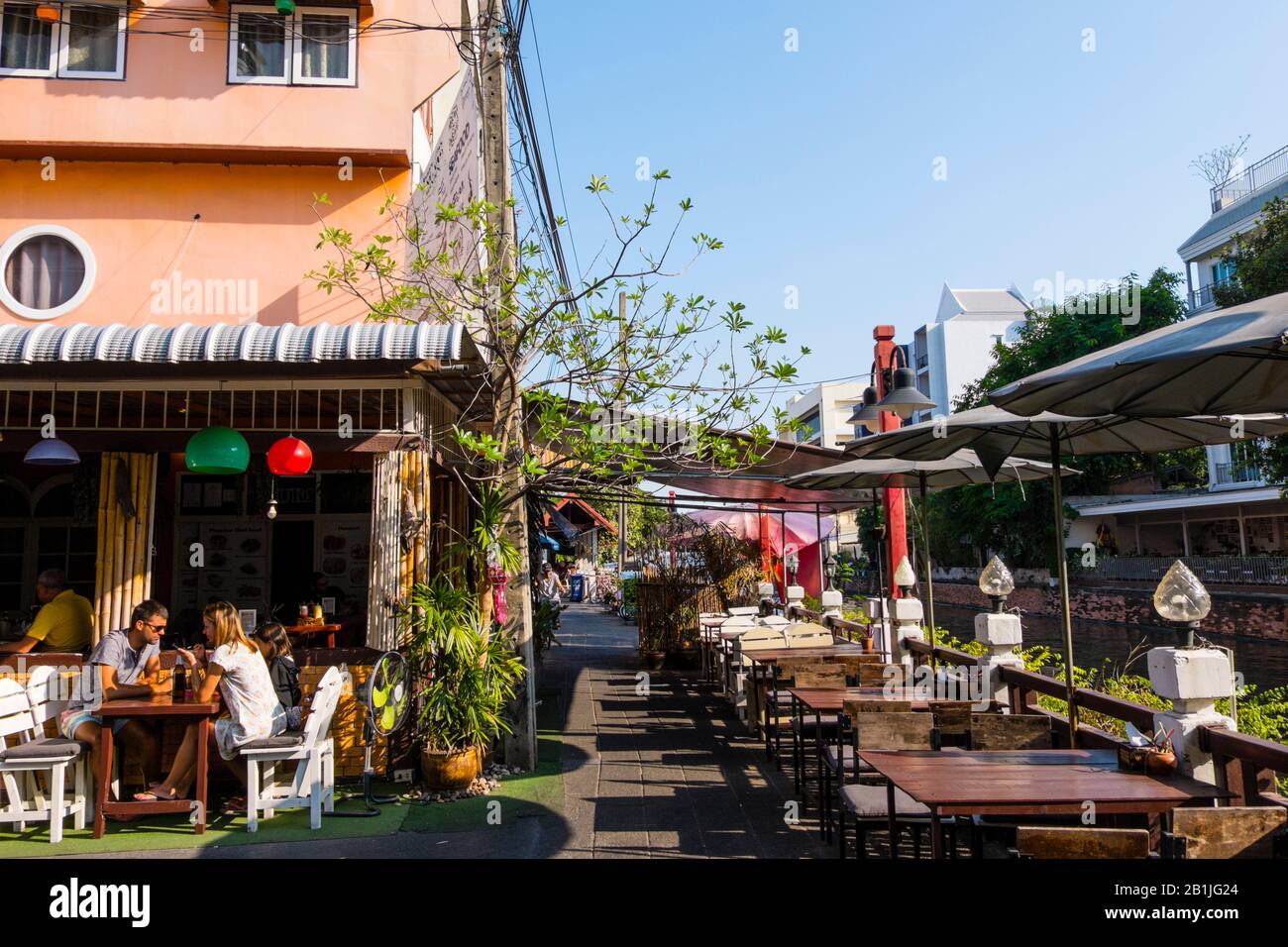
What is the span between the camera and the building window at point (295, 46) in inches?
360

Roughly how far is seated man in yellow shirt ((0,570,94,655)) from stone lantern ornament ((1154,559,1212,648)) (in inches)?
307

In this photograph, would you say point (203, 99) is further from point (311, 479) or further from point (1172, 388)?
point (1172, 388)

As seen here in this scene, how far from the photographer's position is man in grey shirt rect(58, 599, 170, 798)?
6070 millimetres

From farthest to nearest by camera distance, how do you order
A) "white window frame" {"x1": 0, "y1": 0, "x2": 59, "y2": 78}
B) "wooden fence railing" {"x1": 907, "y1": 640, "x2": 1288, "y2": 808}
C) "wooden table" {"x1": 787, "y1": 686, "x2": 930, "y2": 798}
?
"white window frame" {"x1": 0, "y1": 0, "x2": 59, "y2": 78} → "wooden table" {"x1": 787, "y1": 686, "x2": 930, "y2": 798} → "wooden fence railing" {"x1": 907, "y1": 640, "x2": 1288, "y2": 808}

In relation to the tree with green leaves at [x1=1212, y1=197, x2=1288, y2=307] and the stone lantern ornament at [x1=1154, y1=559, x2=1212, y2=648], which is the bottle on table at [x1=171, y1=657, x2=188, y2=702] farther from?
the tree with green leaves at [x1=1212, y1=197, x2=1288, y2=307]

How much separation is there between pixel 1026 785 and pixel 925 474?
5.37 m

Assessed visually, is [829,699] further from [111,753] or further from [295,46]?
[295,46]

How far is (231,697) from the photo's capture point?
5.89m

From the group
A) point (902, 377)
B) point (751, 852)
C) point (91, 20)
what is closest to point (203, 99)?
point (91, 20)

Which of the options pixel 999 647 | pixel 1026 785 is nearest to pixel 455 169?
pixel 999 647

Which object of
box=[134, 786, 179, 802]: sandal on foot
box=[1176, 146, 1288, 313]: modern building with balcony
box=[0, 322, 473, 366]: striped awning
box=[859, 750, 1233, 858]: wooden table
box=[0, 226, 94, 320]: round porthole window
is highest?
box=[1176, 146, 1288, 313]: modern building with balcony

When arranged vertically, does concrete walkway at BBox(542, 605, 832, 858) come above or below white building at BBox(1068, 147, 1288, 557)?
below

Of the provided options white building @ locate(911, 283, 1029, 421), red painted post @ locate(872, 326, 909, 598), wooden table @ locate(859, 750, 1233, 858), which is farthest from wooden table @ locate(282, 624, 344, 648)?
white building @ locate(911, 283, 1029, 421)

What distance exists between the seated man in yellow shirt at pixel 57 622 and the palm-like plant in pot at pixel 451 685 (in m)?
2.87
